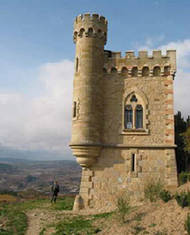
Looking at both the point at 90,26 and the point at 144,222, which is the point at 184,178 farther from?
the point at 90,26

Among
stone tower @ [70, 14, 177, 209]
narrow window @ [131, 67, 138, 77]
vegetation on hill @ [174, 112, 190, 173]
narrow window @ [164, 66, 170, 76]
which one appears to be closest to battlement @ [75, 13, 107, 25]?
stone tower @ [70, 14, 177, 209]

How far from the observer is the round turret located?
15609mm

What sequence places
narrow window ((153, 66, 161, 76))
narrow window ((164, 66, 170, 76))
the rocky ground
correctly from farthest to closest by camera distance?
narrow window ((153, 66, 161, 76)) → narrow window ((164, 66, 170, 76)) → the rocky ground

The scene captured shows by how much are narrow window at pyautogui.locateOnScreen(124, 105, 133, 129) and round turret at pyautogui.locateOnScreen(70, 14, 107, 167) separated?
1626 millimetres

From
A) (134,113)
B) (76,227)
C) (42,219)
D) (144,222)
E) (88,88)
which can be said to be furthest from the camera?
(134,113)

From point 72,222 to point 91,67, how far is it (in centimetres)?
916

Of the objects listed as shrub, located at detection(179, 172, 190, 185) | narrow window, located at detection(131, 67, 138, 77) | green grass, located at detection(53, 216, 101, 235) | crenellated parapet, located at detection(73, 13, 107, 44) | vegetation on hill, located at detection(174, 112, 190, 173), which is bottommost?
green grass, located at detection(53, 216, 101, 235)

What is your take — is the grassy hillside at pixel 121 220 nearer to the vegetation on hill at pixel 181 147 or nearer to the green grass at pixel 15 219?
the green grass at pixel 15 219

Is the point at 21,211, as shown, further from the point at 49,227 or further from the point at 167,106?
the point at 167,106

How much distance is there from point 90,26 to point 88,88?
4079mm

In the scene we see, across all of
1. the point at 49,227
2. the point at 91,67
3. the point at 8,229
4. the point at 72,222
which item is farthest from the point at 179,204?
the point at 91,67

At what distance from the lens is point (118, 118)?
54.3 feet

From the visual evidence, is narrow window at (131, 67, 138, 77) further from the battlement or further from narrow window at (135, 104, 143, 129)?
the battlement

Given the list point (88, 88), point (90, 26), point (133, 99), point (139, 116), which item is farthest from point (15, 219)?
point (90, 26)
